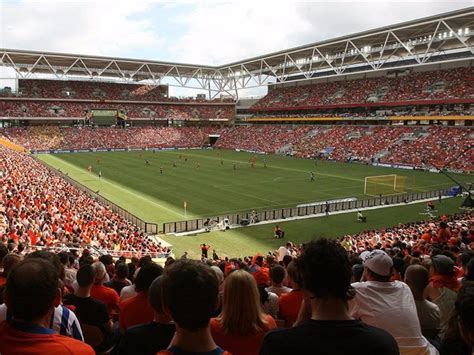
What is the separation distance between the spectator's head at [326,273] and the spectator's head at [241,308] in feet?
2.61

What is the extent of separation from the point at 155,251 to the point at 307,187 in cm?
2313

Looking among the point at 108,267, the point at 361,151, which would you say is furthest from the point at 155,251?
the point at 361,151

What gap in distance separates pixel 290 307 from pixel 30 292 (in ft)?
10.7

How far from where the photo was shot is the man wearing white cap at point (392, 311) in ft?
12.3

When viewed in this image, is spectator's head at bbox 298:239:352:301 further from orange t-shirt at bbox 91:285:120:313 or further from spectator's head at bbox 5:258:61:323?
orange t-shirt at bbox 91:285:120:313

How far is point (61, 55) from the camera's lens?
78875 millimetres

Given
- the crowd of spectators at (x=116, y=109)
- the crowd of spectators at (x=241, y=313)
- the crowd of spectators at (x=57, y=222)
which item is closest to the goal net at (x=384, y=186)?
the crowd of spectators at (x=57, y=222)

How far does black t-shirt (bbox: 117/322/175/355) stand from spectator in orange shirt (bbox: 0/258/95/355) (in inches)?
15.0

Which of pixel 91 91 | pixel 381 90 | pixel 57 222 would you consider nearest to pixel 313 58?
pixel 381 90

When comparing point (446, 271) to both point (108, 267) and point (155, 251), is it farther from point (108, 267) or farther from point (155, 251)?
point (155, 251)

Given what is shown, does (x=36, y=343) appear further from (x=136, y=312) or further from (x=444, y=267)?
(x=444, y=267)

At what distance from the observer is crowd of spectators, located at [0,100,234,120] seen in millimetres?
84125

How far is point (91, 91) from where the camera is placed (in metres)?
95.2

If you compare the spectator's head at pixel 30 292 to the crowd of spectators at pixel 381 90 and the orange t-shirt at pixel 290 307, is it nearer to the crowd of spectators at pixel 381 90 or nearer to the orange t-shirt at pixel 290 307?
the orange t-shirt at pixel 290 307
